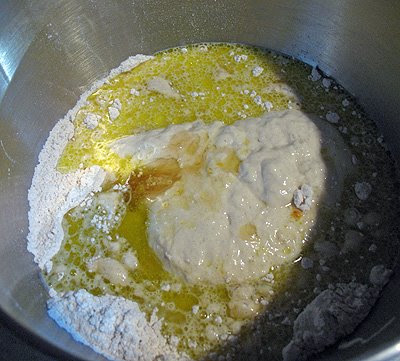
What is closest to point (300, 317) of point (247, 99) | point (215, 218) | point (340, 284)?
point (340, 284)

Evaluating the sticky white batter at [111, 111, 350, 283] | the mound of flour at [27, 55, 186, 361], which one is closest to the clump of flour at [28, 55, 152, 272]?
the mound of flour at [27, 55, 186, 361]

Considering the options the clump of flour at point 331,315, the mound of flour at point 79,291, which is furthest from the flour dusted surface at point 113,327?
the clump of flour at point 331,315

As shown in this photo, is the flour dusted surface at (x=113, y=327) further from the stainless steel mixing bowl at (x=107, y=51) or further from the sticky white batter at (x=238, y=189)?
the sticky white batter at (x=238, y=189)

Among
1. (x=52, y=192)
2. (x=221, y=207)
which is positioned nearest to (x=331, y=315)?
(x=221, y=207)

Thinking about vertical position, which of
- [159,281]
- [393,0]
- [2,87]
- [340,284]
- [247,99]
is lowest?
[340,284]

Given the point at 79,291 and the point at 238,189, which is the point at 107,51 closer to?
the point at 238,189

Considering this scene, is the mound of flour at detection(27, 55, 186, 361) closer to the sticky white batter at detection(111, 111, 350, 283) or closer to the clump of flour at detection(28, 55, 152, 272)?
the clump of flour at detection(28, 55, 152, 272)

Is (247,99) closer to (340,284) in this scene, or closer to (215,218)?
(215,218)

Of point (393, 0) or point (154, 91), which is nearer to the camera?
point (393, 0)
